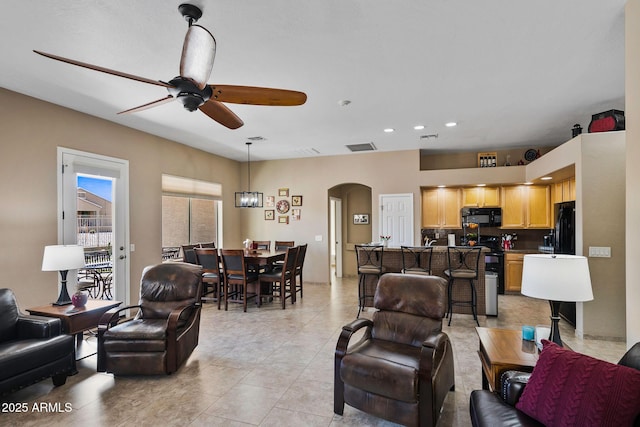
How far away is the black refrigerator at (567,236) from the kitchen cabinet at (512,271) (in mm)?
1163

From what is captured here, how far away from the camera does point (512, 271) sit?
651 cm

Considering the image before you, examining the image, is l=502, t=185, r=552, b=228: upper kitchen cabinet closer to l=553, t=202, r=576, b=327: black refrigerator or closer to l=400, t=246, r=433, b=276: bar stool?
l=553, t=202, r=576, b=327: black refrigerator

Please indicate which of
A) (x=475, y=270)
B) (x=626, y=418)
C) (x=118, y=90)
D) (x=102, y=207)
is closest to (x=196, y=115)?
(x=118, y=90)

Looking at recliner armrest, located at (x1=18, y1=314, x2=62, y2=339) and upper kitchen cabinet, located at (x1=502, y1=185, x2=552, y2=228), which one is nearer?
recliner armrest, located at (x1=18, y1=314, x2=62, y2=339)

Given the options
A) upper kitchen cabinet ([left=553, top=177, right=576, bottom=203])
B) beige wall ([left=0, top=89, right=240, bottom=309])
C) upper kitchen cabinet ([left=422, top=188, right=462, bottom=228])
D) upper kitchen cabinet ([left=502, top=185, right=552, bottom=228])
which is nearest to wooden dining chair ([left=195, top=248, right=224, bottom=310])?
beige wall ([left=0, top=89, right=240, bottom=309])

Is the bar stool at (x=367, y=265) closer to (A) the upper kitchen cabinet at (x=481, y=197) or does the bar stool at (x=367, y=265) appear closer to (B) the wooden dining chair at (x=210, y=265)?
(B) the wooden dining chair at (x=210, y=265)

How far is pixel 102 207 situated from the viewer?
15.9 ft

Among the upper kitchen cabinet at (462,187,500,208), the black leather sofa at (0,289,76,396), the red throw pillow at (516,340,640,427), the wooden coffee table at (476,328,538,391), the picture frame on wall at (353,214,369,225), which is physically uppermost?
the upper kitchen cabinet at (462,187,500,208)

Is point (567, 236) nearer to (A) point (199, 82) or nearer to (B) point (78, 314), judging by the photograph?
(A) point (199, 82)

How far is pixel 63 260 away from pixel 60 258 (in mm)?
35

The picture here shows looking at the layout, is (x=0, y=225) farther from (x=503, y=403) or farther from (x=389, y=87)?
(x=503, y=403)

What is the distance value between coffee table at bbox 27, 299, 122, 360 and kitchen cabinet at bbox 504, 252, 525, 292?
6.58 metres

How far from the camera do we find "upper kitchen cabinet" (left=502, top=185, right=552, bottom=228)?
6684 millimetres

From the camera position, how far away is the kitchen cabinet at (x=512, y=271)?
6469 millimetres
